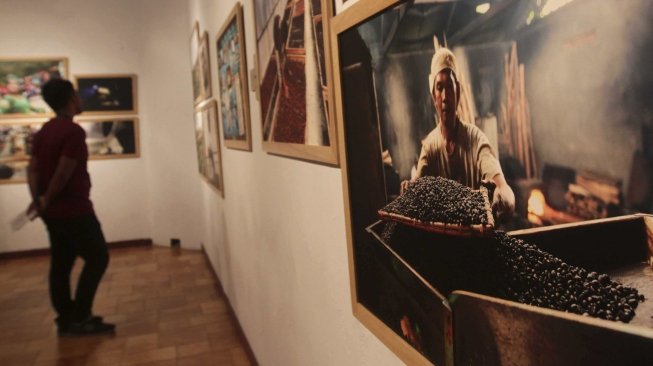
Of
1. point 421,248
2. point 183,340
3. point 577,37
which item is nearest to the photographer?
point 577,37

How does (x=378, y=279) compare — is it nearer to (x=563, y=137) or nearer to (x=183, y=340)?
(x=563, y=137)

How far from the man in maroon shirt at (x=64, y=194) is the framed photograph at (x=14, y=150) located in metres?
3.51

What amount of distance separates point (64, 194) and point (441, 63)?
3.42 metres

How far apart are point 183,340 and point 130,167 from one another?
3.84 meters

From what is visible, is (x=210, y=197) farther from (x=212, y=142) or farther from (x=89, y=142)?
(x=89, y=142)

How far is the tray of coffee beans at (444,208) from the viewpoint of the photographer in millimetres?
711

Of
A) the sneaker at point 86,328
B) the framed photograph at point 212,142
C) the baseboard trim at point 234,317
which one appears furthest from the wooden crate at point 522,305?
the sneaker at point 86,328

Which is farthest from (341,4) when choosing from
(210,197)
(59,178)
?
(210,197)

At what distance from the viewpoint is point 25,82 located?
6.71m

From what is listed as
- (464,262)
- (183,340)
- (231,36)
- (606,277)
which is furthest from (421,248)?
(183,340)

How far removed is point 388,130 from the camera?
37.8 inches

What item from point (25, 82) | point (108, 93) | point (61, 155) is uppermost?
point (25, 82)

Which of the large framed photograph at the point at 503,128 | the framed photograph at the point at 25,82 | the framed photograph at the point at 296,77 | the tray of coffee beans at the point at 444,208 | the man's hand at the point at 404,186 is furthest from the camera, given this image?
the framed photograph at the point at 25,82

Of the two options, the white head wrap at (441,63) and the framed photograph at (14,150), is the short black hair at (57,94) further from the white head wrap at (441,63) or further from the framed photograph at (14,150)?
the framed photograph at (14,150)
